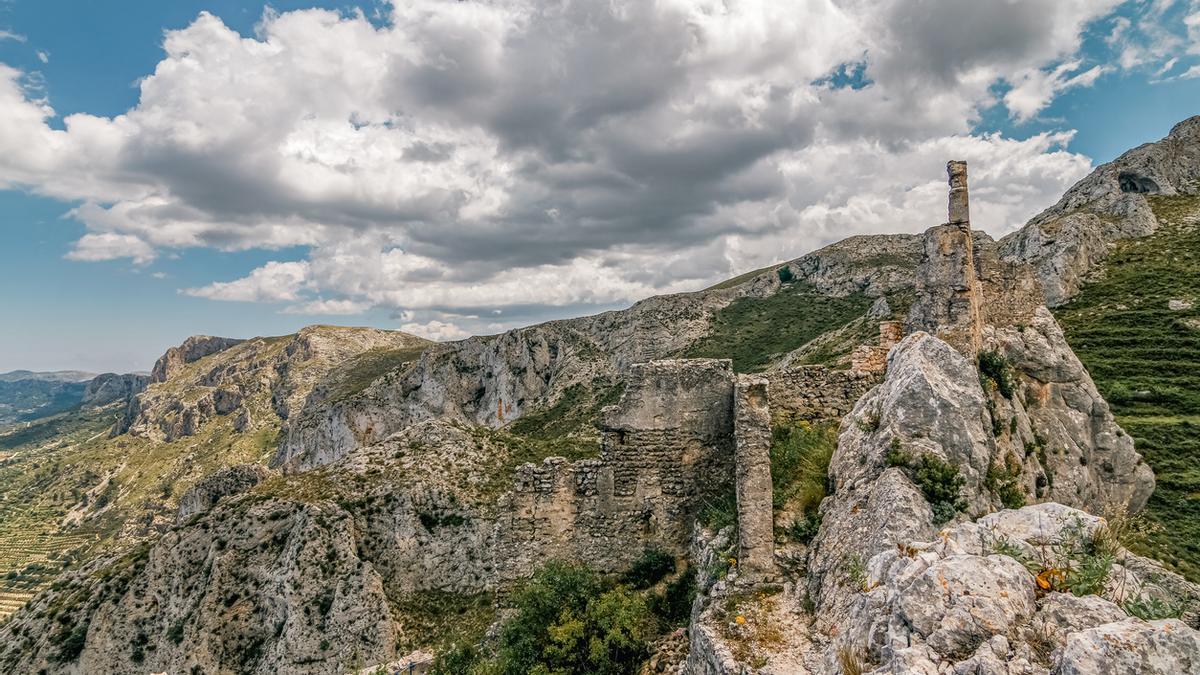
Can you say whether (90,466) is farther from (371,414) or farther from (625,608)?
(625,608)

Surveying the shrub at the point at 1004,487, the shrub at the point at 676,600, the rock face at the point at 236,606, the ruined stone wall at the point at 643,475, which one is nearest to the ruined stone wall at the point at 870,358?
the ruined stone wall at the point at 643,475

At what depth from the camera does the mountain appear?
5145 mm

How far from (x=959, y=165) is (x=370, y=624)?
2421 centimetres

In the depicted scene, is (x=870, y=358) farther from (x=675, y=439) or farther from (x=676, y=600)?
(x=676, y=600)

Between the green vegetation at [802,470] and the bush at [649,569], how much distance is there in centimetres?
381

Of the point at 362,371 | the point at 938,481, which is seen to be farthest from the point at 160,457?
the point at 938,481

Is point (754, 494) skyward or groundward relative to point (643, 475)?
skyward

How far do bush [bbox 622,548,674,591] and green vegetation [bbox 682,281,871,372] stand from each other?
1457 inches

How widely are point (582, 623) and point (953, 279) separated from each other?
10.8m

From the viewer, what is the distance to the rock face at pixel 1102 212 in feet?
150

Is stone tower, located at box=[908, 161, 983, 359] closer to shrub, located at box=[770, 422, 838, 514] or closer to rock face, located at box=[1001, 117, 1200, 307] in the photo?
shrub, located at box=[770, 422, 838, 514]

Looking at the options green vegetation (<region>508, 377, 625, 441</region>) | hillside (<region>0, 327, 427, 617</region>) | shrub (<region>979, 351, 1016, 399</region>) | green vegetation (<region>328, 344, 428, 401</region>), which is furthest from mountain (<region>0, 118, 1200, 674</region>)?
hillside (<region>0, 327, 427, 617</region>)

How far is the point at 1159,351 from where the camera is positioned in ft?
113

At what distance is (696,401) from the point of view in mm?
12719
